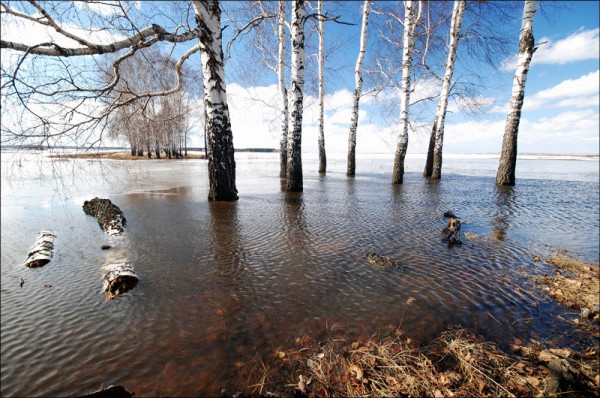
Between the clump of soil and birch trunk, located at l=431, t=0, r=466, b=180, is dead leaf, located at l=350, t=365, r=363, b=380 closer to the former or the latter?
the clump of soil

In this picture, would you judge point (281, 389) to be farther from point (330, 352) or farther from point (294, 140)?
point (294, 140)

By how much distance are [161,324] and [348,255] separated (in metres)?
2.37

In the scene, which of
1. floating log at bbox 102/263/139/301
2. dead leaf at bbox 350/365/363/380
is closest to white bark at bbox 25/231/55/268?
floating log at bbox 102/263/139/301

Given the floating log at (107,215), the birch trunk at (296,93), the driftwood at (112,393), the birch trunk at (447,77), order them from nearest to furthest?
the driftwood at (112,393), the floating log at (107,215), the birch trunk at (296,93), the birch trunk at (447,77)

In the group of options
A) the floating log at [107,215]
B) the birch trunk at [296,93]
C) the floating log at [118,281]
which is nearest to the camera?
the floating log at [118,281]

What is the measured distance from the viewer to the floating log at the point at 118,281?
8.41 ft

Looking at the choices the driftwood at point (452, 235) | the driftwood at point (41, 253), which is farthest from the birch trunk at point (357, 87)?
the driftwood at point (41, 253)

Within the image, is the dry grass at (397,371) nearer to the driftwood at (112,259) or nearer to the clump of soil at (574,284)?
the clump of soil at (574,284)

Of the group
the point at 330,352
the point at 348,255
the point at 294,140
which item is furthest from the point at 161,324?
the point at 294,140

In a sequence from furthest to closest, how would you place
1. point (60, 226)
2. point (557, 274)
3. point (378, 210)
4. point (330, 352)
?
point (378, 210), point (60, 226), point (557, 274), point (330, 352)

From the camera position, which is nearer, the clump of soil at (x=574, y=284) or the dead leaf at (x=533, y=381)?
the dead leaf at (x=533, y=381)

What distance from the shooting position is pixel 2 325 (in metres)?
2.13

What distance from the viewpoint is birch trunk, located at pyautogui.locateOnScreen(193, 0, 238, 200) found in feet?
20.2

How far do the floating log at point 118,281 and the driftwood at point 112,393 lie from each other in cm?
122
